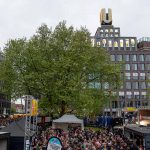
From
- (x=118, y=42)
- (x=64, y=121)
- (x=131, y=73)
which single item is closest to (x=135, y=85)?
(x=131, y=73)

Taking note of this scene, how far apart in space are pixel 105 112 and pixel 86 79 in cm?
7706

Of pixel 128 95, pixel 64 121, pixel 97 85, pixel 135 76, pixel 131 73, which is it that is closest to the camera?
pixel 64 121

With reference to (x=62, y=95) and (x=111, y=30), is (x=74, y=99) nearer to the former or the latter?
(x=62, y=95)

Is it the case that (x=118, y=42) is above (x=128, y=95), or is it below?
above

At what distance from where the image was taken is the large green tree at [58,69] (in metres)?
43.1

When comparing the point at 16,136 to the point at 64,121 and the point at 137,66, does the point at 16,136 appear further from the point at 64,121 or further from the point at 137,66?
the point at 137,66

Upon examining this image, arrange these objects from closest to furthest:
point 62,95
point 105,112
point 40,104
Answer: point 62,95
point 40,104
point 105,112

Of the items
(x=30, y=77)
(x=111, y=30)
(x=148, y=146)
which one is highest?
(x=111, y=30)

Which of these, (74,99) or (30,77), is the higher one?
(30,77)

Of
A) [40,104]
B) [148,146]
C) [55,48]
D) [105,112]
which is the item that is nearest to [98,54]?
[55,48]

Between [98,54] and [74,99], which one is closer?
[74,99]

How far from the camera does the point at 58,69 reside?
142 ft

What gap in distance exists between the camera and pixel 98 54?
160 ft

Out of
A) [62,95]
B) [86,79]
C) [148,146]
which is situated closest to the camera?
[148,146]
